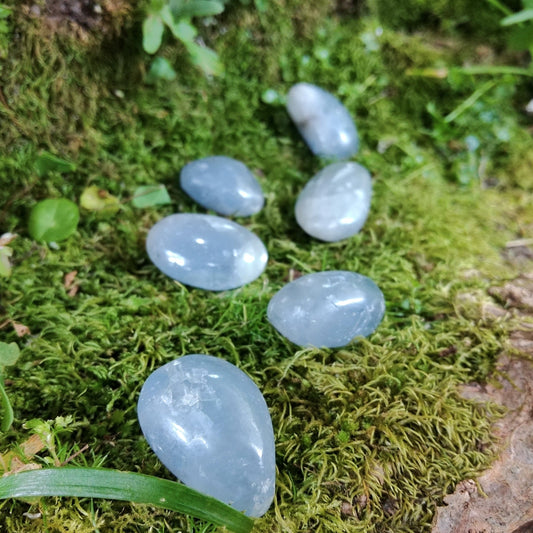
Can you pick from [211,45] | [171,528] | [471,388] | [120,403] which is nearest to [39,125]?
[211,45]

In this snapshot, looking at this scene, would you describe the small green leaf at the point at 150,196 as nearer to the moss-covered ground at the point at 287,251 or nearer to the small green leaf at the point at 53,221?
the moss-covered ground at the point at 287,251

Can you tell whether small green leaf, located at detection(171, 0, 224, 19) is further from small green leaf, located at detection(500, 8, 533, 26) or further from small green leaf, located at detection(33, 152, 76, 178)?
small green leaf, located at detection(500, 8, 533, 26)

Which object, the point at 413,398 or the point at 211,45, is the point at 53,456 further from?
the point at 211,45

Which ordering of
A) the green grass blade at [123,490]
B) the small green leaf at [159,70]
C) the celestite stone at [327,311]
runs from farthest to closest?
the small green leaf at [159,70]
the celestite stone at [327,311]
the green grass blade at [123,490]

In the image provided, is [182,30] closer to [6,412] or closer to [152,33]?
[152,33]

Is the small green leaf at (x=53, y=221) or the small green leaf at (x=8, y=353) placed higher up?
the small green leaf at (x=53, y=221)

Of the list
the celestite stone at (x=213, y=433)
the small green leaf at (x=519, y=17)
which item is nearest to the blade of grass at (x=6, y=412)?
the celestite stone at (x=213, y=433)

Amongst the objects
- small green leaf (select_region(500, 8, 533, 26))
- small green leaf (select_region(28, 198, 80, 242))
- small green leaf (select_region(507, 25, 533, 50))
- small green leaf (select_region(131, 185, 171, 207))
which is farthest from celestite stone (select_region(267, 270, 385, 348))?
small green leaf (select_region(507, 25, 533, 50))

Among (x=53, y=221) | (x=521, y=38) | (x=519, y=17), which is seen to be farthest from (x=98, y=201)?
(x=521, y=38)
